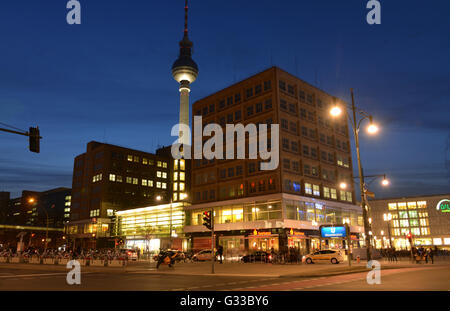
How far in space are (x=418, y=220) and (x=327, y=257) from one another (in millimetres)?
106804

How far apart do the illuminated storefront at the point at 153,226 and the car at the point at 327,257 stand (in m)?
37.4

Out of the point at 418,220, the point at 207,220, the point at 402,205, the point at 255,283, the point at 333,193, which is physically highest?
the point at 402,205

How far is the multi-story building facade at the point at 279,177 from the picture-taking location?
57688mm

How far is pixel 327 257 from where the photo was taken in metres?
39.4

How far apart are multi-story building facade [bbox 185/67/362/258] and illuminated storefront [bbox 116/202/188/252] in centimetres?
693

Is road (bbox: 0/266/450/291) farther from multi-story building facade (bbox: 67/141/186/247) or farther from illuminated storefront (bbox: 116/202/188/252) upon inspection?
multi-story building facade (bbox: 67/141/186/247)

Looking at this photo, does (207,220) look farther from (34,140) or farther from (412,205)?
(412,205)

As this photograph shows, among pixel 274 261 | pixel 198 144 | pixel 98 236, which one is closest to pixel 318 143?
pixel 198 144

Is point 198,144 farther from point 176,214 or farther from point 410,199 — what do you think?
point 410,199

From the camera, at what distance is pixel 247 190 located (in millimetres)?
62156

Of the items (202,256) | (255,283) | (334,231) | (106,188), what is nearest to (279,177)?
(334,231)

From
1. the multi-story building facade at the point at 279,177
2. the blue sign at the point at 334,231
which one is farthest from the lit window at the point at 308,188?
the blue sign at the point at 334,231

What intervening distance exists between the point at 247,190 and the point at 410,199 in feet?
310

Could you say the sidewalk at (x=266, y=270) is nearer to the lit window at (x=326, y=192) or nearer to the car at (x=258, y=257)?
the car at (x=258, y=257)
